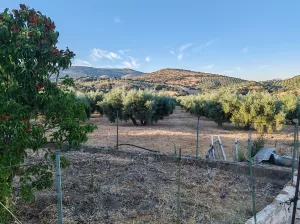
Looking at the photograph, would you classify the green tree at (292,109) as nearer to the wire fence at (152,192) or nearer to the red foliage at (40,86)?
the wire fence at (152,192)

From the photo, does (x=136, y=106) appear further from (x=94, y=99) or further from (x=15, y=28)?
(x=15, y=28)

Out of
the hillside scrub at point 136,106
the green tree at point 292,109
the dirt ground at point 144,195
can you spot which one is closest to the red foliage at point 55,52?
the dirt ground at point 144,195

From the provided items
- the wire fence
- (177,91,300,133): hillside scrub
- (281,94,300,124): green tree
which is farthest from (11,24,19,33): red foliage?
(281,94,300,124): green tree

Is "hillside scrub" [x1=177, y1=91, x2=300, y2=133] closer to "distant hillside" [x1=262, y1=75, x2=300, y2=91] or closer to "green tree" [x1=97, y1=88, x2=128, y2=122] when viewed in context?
"green tree" [x1=97, y1=88, x2=128, y2=122]

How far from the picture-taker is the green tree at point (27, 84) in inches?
111

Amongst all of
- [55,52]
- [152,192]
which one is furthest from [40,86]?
[152,192]

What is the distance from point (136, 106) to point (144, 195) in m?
15.2

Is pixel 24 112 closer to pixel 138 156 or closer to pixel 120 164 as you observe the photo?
pixel 120 164

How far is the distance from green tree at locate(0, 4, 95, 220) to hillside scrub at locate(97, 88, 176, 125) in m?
15.9

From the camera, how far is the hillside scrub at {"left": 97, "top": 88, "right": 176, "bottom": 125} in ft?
64.2

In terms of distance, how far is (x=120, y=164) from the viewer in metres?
6.54

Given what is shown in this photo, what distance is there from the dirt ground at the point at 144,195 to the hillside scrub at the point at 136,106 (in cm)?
1294

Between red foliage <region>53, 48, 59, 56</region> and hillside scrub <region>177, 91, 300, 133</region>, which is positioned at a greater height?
red foliage <region>53, 48, 59, 56</region>

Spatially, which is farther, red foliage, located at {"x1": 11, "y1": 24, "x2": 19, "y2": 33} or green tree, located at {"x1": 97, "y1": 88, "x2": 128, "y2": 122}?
green tree, located at {"x1": 97, "y1": 88, "x2": 128, "y2": 122}
